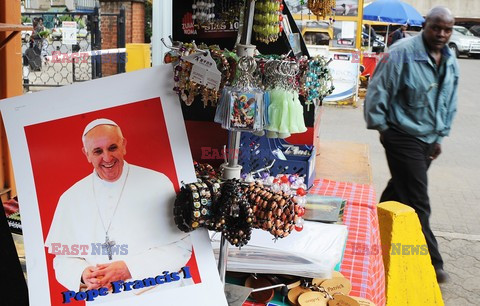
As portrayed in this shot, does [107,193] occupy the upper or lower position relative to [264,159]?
upper

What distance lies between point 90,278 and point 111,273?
5 centimetres

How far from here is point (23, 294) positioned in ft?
4.49

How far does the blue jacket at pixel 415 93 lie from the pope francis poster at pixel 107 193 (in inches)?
88.5

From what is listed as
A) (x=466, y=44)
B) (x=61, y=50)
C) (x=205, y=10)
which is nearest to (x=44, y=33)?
(x=61, y=50)

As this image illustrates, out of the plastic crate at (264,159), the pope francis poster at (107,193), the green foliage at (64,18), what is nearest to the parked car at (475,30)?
the green foliage at (64,18)

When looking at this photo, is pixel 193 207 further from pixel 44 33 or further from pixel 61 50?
pixel 61 50

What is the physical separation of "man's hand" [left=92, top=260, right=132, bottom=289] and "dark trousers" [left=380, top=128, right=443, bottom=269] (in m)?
2.39

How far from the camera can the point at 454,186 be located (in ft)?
20.4

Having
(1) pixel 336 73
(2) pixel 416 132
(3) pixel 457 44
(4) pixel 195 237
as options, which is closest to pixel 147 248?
(4) pixel 195 237

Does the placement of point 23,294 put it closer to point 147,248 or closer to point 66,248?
point 66,248

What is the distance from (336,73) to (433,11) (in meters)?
7.26

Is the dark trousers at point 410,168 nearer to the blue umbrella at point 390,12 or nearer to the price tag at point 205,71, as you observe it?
the price tag at point 205,71

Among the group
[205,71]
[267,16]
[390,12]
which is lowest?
[205,71]

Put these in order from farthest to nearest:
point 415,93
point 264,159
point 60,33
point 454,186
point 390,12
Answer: point 390,12 < point 60,33 < point 454,186 < point 415,93 < point 264,159
